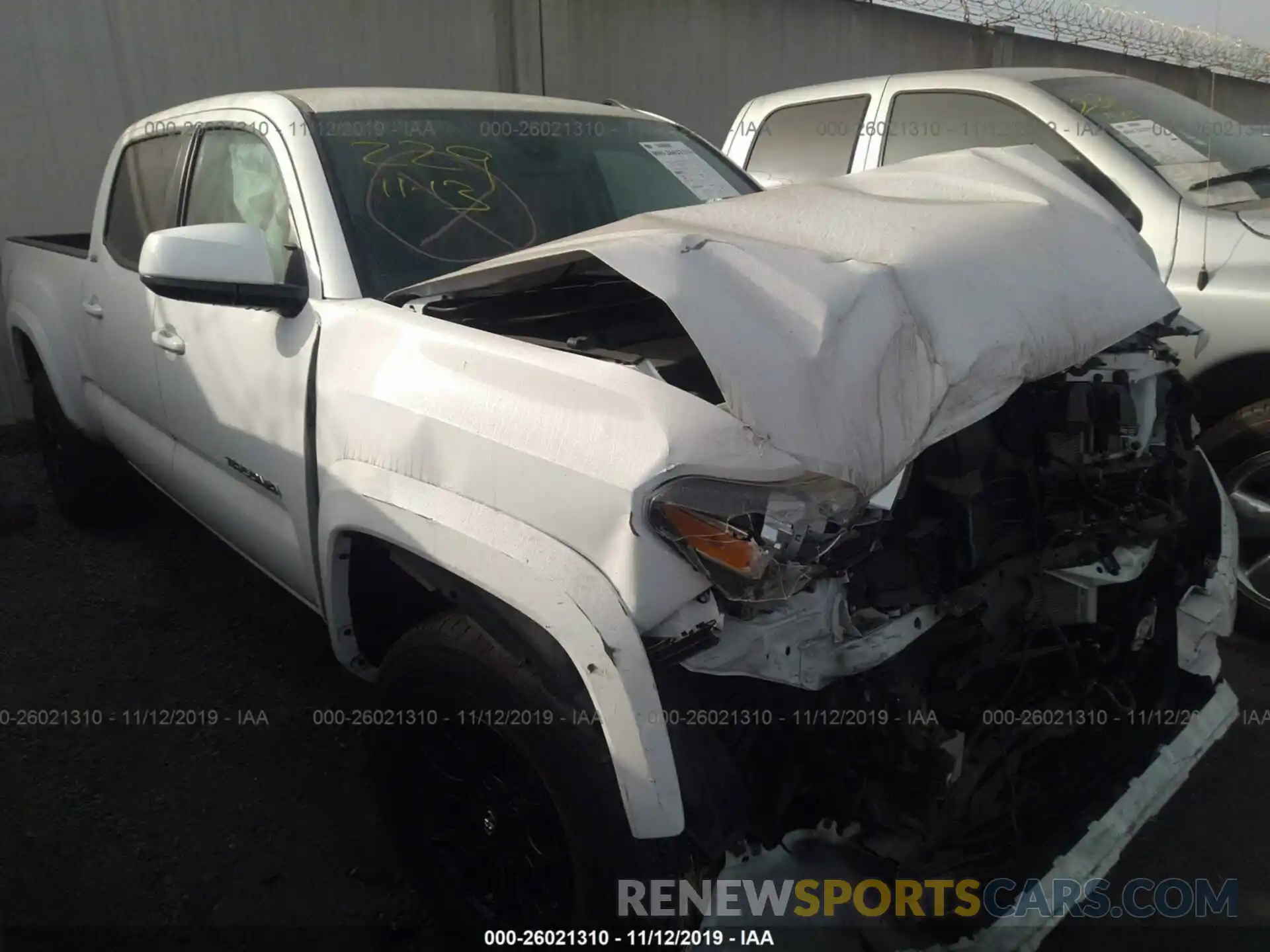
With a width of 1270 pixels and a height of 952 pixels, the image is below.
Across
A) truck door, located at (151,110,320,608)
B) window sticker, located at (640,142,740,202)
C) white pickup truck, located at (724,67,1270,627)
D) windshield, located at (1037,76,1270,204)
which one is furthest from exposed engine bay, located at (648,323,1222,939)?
windshield, located at (1037,76,1270,204)

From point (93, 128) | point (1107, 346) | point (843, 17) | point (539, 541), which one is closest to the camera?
point (539, 541)

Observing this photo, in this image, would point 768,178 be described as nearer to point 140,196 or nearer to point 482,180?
point 482,180

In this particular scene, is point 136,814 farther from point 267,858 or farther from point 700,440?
point 700,440

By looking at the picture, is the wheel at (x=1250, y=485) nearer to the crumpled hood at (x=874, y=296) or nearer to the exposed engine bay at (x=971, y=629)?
the exposed engine bay at (x=971, y=629)

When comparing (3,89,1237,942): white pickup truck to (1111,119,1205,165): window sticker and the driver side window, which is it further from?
(1111,119,1205,165): window sticker

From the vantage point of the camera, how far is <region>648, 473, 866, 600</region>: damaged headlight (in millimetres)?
1477

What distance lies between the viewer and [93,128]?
19.7ft

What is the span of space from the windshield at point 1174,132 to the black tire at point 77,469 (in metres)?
4.57

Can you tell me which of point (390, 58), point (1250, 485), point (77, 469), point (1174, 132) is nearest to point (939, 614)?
point (1250, 485)

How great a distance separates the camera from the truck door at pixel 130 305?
10.5 ft

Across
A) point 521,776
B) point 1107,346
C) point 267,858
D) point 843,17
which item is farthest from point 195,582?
point 843,17

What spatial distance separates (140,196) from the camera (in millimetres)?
3520

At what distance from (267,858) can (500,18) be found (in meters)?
6.87

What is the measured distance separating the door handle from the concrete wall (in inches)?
154
